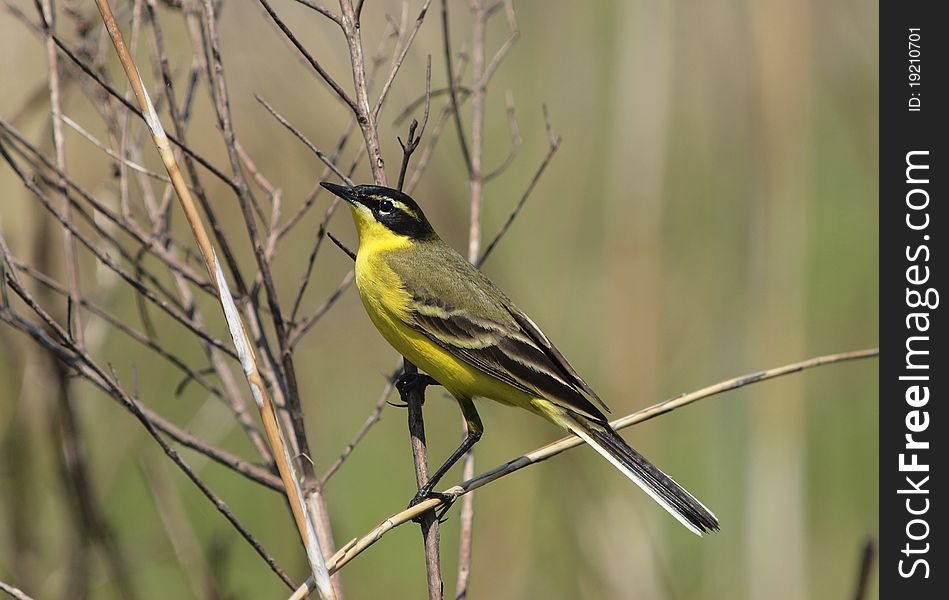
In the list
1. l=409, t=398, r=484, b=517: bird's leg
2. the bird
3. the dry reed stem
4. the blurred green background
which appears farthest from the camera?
the blurred green background

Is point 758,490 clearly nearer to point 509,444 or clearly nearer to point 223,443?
point 509,444

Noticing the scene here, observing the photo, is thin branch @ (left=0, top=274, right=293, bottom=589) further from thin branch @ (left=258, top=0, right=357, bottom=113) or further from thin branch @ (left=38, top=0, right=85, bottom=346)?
thin branch @ (left=258, top=0, right=357, bottom=113)

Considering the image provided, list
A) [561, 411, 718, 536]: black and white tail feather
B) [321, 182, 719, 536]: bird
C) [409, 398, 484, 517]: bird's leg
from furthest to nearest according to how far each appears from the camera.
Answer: [321, 182, 719, 536]: bird, [561, 411, 718, 536]: black and white tail feather, [409, 398, 484, 517]: bird's leg

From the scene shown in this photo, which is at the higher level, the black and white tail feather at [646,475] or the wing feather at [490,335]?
the wing feather at [490,335]

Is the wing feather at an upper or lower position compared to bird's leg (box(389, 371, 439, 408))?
upper

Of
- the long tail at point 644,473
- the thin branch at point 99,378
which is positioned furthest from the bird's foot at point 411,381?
Result: the thin branch at point 99,378

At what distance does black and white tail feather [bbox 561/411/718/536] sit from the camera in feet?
8.51

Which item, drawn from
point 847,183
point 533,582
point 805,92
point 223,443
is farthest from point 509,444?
point 847,183

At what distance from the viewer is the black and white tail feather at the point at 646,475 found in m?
2.59

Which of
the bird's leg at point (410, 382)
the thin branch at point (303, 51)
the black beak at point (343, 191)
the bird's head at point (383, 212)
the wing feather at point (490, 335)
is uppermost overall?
the thin branch at point (303, 51)

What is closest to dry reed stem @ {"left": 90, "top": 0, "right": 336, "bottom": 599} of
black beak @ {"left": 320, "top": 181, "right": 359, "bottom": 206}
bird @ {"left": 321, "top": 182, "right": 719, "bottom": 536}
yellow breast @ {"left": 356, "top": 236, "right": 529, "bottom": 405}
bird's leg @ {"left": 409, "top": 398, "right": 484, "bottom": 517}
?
bird's leg @ {"left": 409, "top": 398, "right": 484, "bottom": 517}

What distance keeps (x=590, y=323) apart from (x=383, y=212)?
2480 millimetres

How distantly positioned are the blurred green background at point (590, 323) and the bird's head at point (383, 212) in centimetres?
11

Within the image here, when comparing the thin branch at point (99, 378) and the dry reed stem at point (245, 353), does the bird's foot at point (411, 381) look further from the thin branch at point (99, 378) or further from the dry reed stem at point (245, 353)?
the dry reed stem at point (245, 353)
